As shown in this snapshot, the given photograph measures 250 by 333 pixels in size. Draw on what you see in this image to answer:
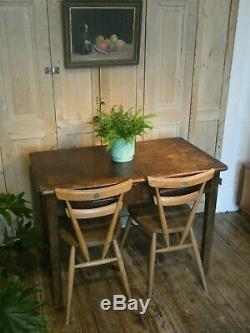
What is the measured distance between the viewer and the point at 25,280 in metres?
2.38

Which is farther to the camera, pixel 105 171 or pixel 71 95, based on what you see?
pixel 71 95

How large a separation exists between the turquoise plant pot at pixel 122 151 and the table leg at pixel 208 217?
0.52 metres

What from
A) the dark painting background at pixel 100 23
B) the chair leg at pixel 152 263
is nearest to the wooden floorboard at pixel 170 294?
the chair leg at pixel 152 263

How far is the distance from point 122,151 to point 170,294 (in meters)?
0.95

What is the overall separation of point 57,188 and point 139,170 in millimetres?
523

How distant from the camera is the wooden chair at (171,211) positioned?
1.98 meters

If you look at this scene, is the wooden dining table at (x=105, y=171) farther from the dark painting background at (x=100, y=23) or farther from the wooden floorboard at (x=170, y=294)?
the dark painting background at (x=100, y=23)

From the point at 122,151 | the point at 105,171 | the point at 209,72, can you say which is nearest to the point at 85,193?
the point at 105,171

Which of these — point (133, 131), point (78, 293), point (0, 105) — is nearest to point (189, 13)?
point (133, 131)

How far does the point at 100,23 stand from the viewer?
2.25 m

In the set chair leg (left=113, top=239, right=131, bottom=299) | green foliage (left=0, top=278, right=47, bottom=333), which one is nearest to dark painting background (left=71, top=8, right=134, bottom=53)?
chair leg (left=113, top=239, right=131, bottom=299)

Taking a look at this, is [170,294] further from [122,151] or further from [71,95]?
[71,95]

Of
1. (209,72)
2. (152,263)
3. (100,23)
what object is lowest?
(152,263)

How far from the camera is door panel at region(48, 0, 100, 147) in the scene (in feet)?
7.41
